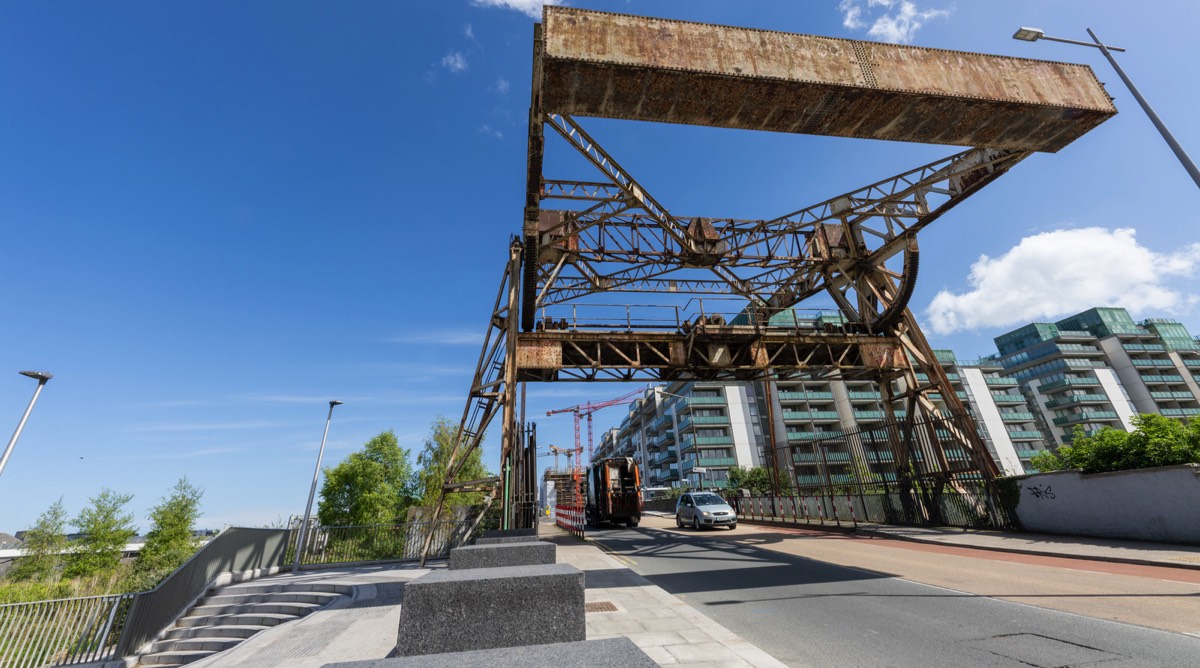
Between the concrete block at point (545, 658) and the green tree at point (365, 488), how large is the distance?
127ft

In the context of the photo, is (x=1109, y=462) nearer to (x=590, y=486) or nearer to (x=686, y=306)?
(x=686, y=306)

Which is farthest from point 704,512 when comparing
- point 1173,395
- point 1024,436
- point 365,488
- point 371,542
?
point 1173,395

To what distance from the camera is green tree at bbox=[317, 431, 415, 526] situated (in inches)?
1396

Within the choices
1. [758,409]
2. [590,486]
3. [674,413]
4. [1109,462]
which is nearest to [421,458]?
[590,486]

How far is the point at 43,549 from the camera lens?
3183cm

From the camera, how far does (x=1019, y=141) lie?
801 cm

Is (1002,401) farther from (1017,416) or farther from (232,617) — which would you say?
(232,617)

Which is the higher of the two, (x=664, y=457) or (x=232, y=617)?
(x=664, y=457)

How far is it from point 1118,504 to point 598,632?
14359mm

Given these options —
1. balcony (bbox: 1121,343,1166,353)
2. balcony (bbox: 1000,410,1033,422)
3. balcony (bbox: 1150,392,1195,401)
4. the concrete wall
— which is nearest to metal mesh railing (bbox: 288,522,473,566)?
the concrete wall

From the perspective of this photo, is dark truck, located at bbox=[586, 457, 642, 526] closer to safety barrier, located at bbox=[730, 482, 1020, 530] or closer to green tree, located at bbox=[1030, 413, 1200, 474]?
safety barrier, located at bbox=[730, 482, 1020, 530]

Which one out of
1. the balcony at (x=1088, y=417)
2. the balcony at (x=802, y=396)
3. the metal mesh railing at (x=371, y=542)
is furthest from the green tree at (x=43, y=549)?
the balcony at (x=1088, y=417)

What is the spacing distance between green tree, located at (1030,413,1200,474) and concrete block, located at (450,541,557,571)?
14.7 meters

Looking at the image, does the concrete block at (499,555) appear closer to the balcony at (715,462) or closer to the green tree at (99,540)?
the green tree at (99,540)
